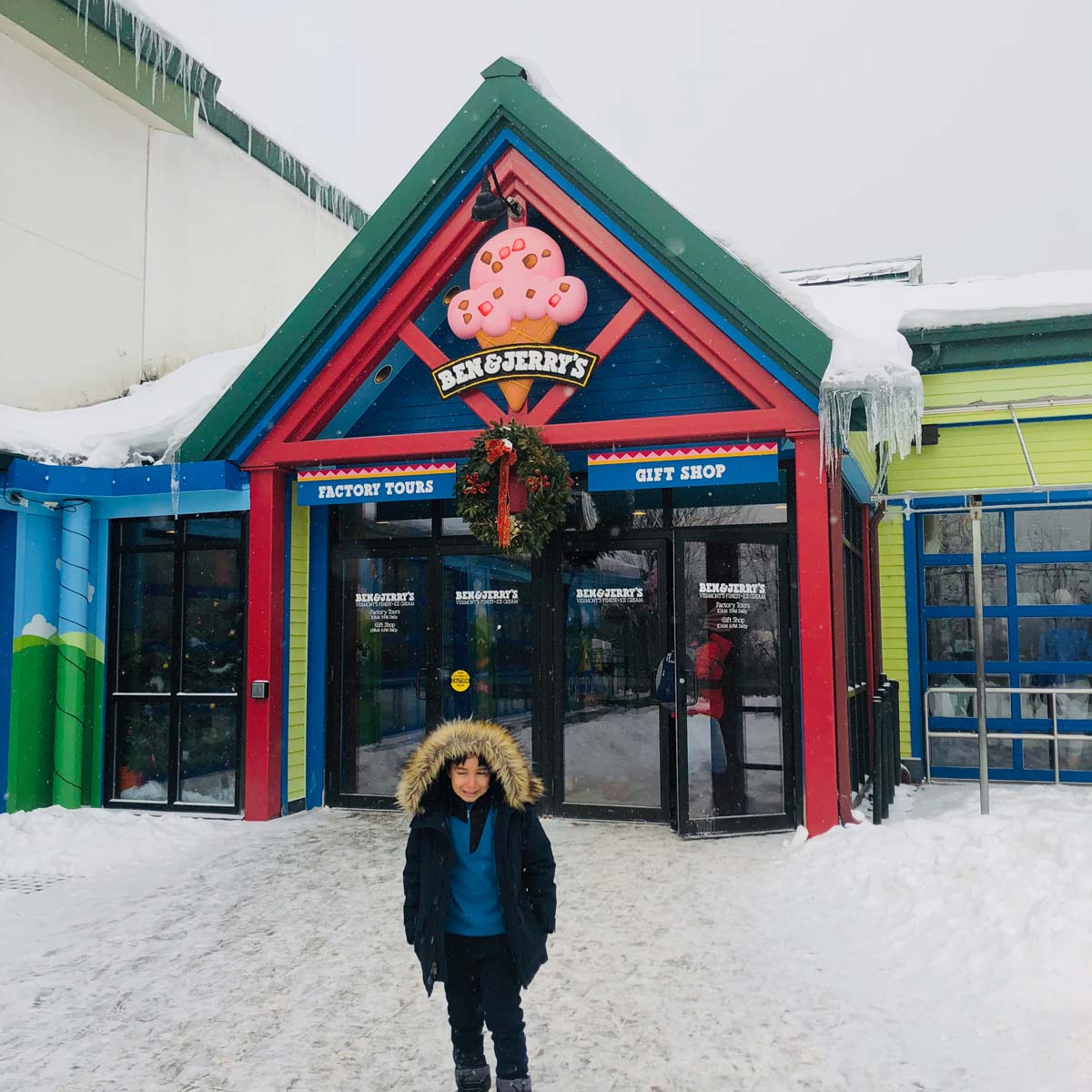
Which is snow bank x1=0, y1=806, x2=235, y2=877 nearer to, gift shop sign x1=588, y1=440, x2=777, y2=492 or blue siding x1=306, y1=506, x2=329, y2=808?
blue siding x1=306, y1=506, x2=329, y2=808

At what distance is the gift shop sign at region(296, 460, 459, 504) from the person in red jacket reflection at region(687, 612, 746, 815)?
2437 millimetres

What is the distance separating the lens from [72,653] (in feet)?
29.3

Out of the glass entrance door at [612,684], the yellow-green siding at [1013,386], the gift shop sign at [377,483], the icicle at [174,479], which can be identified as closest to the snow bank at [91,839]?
the icicle at [174,479]

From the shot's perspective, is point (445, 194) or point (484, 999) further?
point (445, 194)

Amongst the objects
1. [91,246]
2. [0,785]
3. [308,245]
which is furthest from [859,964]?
[308,245]

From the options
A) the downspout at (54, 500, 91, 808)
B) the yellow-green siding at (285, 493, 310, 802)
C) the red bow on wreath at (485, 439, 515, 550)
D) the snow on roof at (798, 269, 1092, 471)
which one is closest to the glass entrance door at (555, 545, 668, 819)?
the red bow on wreath at (485, 439, 515, 550)

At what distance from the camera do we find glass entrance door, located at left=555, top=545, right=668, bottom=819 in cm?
813

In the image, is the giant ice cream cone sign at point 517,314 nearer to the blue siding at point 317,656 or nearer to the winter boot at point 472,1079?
the blue siding at point 317,656

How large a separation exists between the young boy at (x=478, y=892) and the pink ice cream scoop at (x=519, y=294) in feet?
16.2

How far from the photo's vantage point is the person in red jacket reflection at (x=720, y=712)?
764cm

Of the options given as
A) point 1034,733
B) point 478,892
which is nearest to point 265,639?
point 478,892

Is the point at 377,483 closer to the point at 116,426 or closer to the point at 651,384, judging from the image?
the point at 651,384

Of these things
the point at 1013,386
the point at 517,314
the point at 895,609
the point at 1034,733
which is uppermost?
the point at 517,314

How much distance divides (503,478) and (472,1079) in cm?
486
